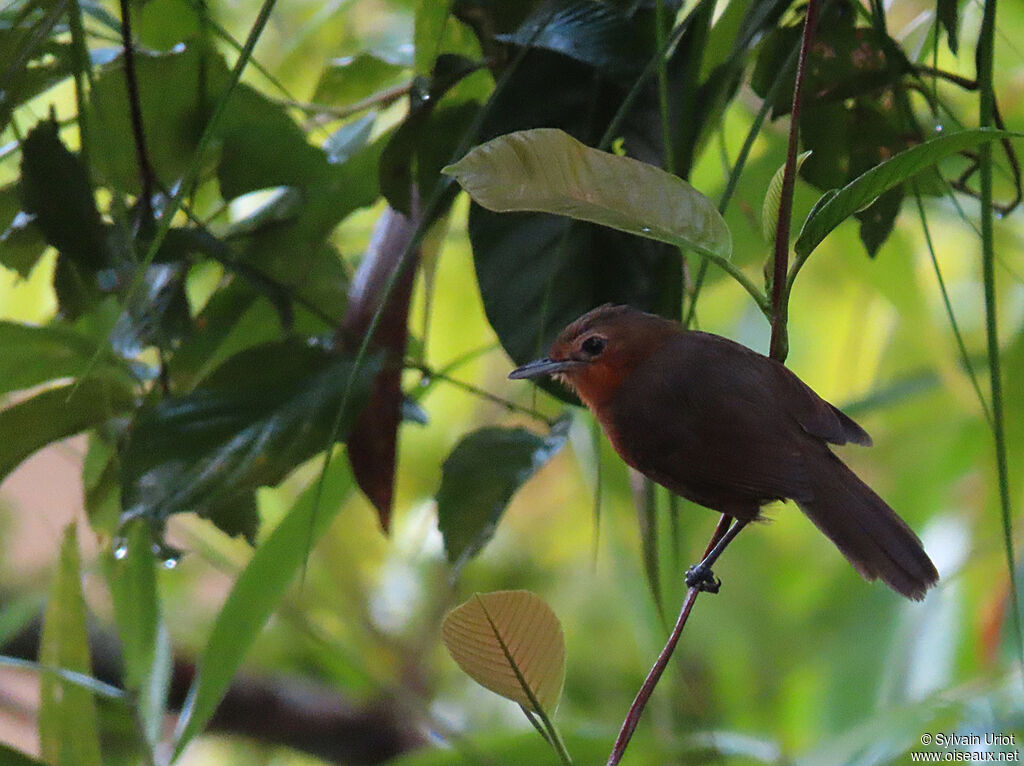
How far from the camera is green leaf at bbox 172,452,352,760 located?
2.55 ft

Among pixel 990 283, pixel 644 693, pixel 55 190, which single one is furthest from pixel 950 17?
pixel 55 190

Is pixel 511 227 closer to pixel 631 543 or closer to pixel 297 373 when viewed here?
pixel 297 373

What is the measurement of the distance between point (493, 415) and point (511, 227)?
A: 120 cm

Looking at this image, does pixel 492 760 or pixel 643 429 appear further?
pixel 492 760

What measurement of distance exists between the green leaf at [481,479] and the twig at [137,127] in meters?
0.24

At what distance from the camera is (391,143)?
66 centimetres

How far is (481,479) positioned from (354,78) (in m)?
0.34

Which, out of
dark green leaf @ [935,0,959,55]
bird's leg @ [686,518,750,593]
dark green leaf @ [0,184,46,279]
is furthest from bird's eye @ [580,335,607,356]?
dark green leaf @ [0,184,46,279]

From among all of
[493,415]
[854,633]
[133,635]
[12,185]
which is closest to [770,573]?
[854,633]

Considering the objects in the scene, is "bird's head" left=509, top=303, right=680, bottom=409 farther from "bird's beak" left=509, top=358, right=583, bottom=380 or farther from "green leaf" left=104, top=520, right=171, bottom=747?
"green leaf" left=104, top=520, right=171, bottom=747

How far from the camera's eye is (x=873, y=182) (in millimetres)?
440

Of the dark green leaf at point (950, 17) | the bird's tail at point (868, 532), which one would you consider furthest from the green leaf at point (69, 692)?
the dark green leaf at point (950, 17)

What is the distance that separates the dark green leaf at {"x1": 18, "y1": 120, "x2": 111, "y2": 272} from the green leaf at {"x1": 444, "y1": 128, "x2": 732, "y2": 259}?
1.11ft

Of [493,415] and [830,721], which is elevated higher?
[493,415]
